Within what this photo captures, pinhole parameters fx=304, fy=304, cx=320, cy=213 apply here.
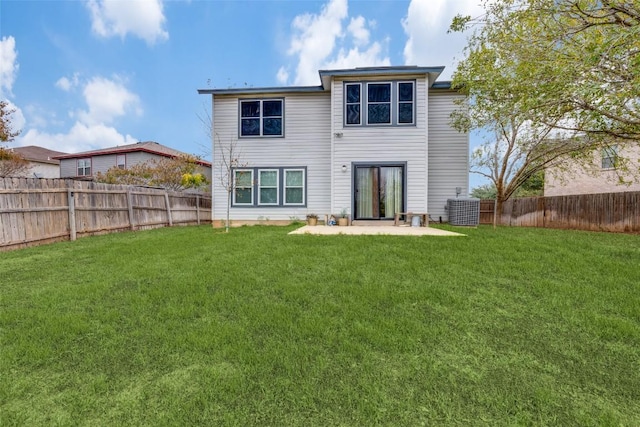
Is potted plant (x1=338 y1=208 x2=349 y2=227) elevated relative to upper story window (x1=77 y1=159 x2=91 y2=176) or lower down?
lower down

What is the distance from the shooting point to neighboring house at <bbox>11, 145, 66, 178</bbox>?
79.0 ft

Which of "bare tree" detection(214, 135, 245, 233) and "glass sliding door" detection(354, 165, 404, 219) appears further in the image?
"bare tree" detection(214, 135, 245, 233)

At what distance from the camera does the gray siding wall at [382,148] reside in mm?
10141

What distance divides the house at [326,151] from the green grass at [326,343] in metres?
5.76

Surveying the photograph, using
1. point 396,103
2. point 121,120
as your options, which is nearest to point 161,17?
point 396,103

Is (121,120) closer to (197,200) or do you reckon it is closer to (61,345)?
(197,200)

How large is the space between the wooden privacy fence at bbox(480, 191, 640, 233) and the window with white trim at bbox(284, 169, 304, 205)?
8.59 m

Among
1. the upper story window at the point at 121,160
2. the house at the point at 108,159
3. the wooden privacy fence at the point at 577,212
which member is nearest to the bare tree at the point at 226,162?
the wooden privacy fence at the point at 577,212

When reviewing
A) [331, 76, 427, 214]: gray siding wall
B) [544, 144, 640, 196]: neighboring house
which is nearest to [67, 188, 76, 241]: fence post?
[331, 76, 427, 214]: gray siding wall

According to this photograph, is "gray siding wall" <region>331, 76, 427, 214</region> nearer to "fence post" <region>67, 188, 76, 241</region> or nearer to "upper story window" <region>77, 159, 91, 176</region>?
"fence post" <region>67, 188, 76, 241</region>

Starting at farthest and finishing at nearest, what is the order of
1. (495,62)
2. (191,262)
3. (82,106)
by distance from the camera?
(82,106) → (495,62) → (191,262)

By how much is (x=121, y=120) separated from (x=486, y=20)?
21.4m

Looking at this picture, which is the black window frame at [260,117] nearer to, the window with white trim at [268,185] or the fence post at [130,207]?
the window with white trim at [268,185]

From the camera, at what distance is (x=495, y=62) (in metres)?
9.55
